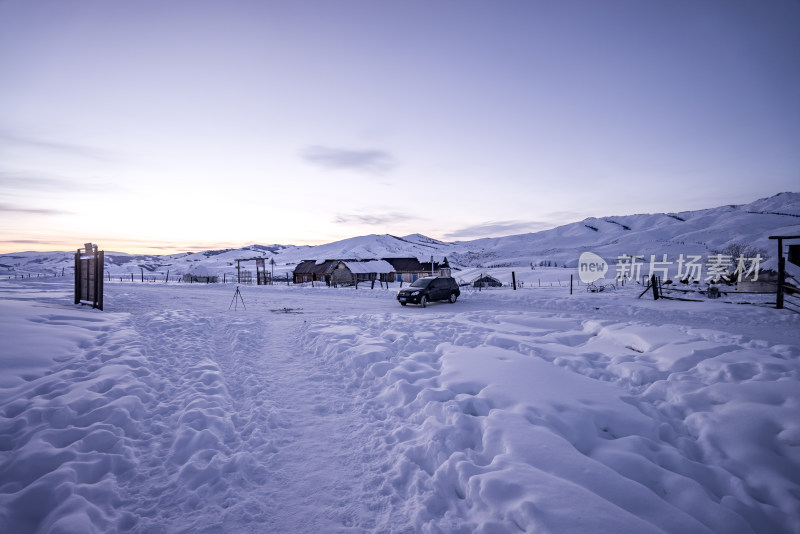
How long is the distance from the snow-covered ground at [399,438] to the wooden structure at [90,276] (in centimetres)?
610

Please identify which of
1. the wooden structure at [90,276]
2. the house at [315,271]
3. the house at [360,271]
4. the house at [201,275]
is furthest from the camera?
the house at [201,275]

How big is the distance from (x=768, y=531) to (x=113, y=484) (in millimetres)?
6331

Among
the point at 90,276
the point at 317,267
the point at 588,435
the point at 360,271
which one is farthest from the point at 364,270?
the point at 588,435

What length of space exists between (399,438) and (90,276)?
1699cm

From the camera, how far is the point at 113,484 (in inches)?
136

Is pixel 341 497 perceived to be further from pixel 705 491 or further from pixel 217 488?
pixel 705 491

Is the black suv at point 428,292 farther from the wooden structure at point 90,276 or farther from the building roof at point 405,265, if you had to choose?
the building roof at point 405,265

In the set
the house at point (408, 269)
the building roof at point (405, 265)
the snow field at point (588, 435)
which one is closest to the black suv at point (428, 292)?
the snow field at point (588, 435)

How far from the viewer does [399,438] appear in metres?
4.54

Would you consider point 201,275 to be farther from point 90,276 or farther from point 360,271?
point 90,276

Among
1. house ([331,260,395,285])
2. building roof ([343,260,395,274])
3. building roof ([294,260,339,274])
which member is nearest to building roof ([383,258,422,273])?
building roof ([343,260,395,274])

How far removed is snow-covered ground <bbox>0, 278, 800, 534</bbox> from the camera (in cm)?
312

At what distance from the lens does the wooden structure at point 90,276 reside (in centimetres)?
1383

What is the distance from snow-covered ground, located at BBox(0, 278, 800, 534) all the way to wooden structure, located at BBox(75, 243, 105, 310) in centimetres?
610
